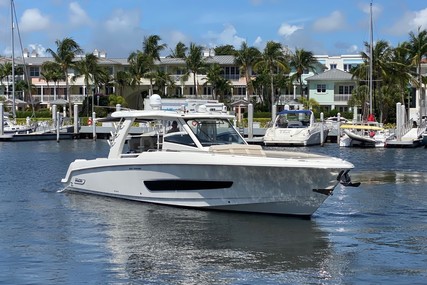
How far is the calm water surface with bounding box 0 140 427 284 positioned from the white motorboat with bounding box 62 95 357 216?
389mm

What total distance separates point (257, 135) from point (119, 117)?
43772mm

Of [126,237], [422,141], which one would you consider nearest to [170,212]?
[126,237]

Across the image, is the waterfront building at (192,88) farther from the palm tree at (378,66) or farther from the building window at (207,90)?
the palm tree at (378,66)

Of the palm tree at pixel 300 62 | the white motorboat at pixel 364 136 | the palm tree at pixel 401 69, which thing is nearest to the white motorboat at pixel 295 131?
the white motorboat at pixel 364 136

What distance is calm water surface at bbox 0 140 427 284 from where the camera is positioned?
1489 centimetres

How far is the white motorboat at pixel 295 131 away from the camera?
58500mm

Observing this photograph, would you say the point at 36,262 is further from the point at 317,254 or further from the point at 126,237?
the point at 317,254

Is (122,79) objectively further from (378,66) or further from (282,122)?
(282,122)

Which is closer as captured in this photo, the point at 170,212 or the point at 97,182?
the point at 170,212

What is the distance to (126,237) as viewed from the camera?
733 inches

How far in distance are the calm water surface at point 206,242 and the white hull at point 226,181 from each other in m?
0.33

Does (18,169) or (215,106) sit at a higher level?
(215,106)

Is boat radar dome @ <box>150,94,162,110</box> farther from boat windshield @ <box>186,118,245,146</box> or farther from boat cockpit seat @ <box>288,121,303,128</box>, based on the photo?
boat cockpit seat @ <box>288,121,303,128</box>

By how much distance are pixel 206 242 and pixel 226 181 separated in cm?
303
